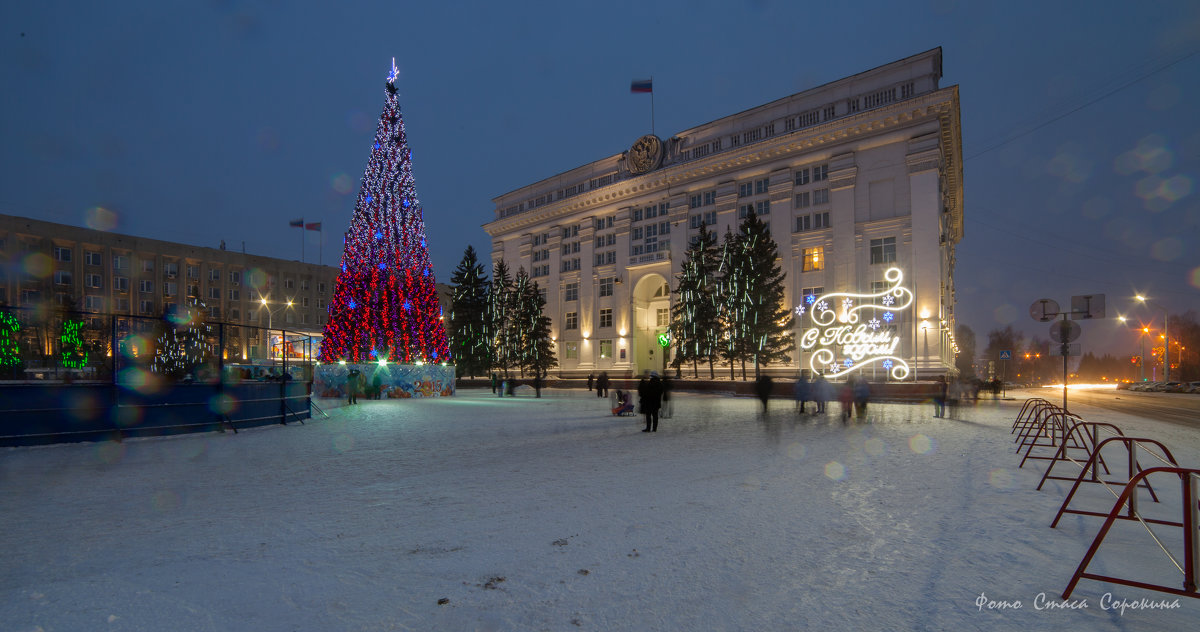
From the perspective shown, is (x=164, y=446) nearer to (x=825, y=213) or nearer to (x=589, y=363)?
(x=825, y=213)

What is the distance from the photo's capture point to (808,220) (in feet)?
148

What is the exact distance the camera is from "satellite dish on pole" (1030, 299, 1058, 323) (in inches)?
564

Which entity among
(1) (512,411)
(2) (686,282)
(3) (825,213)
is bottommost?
(1) (512,411)

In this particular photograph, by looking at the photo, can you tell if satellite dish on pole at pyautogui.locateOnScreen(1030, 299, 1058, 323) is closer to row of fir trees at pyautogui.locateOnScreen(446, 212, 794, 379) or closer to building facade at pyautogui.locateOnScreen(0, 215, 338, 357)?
→ row of fir trees at pyautogui.locateOnScreen(446, 212, 794, 379)

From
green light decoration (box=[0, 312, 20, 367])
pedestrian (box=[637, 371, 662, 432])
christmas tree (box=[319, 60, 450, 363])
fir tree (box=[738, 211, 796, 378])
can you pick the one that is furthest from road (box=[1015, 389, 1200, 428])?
green light decoration (box=[0, 312, 20, 367])

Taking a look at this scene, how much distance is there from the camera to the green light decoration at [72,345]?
1511 centimetres

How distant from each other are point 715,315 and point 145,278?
220ft

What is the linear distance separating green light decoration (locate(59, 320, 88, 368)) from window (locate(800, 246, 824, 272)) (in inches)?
1642

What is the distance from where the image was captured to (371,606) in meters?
4.04

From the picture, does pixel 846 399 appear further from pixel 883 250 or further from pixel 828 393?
pixel 883 250

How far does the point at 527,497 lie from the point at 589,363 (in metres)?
50.9

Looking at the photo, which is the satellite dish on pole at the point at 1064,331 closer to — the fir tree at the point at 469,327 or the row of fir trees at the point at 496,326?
the row of fir trees at the point at 496,326

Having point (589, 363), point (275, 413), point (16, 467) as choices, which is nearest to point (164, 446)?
point (16, 467)

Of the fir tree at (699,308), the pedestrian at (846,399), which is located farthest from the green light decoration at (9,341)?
the fir tree at (699,308)
